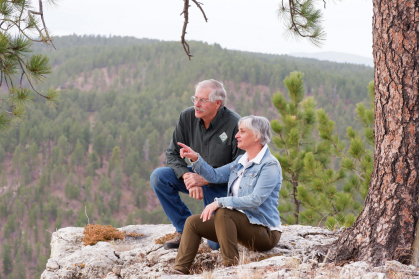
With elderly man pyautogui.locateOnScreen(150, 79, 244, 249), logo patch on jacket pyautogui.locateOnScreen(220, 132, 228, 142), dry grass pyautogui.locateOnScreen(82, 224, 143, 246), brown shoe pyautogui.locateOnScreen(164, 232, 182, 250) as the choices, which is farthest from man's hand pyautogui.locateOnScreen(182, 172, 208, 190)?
dry grass pyautogui.locateOnScreen(82, 224, 143, 246)

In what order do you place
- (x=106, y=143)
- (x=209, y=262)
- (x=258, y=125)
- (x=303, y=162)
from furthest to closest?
(x=106, y=143) < (x=303, y=162) < (x=209, y=262) < (x=258, y=125)

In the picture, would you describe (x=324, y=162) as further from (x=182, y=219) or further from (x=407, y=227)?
(x=407, y=227)

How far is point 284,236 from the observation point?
126 inches

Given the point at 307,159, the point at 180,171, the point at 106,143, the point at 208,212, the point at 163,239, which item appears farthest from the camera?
the point at 106,143

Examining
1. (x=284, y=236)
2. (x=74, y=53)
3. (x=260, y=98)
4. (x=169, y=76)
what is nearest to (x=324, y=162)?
(x=284, y=236)

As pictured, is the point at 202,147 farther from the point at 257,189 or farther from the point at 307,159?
the point at 307,159

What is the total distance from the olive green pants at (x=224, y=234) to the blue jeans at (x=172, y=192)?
543 millimetres

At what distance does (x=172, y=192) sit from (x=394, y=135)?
1740 mm

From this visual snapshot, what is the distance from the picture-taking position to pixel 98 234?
12.6ft

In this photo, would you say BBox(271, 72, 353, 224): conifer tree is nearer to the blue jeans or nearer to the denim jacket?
the blue jeans

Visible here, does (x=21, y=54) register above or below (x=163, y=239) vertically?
above

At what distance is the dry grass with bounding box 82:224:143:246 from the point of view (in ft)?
12.3

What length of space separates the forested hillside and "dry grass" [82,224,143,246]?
40102 mm

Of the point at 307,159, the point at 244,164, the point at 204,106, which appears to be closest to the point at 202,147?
the point at 204,106
